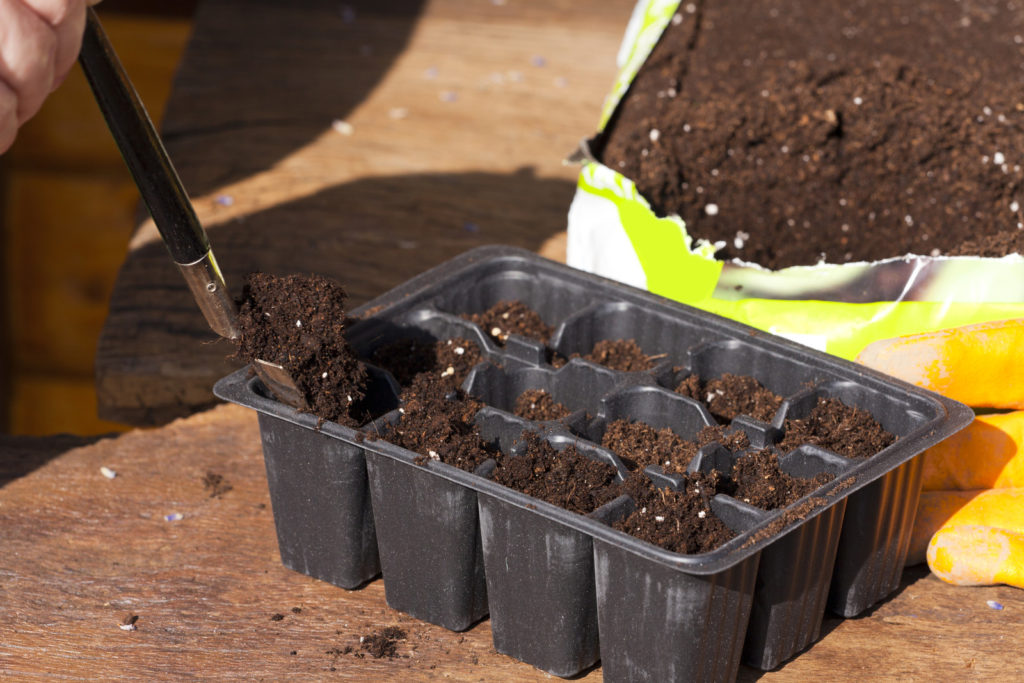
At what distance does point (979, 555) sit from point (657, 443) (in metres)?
0.37

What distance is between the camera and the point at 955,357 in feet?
4.19

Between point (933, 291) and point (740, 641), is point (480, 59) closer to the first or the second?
point (933, 291)

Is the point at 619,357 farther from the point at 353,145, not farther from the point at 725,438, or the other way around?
the point at 353,145

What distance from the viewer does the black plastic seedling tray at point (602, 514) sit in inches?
40.8

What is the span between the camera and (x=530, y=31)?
102 inches

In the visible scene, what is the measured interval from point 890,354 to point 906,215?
50cm

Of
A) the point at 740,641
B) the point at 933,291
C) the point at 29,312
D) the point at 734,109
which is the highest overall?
the point at 734,109

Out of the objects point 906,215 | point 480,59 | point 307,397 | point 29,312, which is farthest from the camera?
point 29,312

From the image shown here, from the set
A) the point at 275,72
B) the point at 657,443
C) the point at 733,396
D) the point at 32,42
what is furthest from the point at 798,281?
the point at 275,72

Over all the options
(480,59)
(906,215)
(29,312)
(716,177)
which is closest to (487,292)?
(716,177)

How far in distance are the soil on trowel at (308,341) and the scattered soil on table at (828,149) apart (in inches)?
24.6

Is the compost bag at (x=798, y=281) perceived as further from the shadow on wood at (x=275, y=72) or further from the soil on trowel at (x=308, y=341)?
the shadow on wood at (x=275, y=72)

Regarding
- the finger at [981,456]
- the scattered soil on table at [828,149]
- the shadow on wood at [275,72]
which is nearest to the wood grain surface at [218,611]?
the finger at [981,456]

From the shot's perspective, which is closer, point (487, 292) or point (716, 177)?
point (487, 292)
